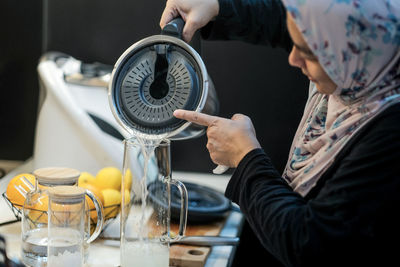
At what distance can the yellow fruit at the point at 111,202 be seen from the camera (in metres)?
1.35

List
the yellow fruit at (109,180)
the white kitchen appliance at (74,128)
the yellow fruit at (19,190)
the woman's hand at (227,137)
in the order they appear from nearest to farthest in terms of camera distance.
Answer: the woman's hand at (227,137) → the yellow fruit at (19,190) → the yellow fruit at (109,180) → the white kitchen appliance at (74,128)

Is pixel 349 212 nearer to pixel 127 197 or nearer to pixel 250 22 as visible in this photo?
pixel 127 197

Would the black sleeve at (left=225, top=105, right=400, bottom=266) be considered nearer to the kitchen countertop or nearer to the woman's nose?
the woman's nose

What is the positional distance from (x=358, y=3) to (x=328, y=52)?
0.27 feet

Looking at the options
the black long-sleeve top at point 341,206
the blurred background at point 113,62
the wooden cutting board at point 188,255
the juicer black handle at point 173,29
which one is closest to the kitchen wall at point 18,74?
the blurred background at point 113,62

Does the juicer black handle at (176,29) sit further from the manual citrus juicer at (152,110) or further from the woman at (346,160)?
the woman at (346,160)

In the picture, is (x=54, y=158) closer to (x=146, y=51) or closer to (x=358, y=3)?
(x=146, y=51)

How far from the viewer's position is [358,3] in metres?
0.87

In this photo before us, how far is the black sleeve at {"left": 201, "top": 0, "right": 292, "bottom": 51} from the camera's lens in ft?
4.30

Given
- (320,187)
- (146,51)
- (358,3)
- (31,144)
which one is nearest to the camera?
(358,3)

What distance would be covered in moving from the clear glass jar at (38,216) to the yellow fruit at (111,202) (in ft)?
0.66

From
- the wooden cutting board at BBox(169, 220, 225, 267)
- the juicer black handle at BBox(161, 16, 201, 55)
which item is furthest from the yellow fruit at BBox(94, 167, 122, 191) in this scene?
the juicer black handle at BBox(161, 16, 201, 55)

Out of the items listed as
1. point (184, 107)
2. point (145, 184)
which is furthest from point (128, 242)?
point (184, 107)

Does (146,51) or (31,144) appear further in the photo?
(31,144)
